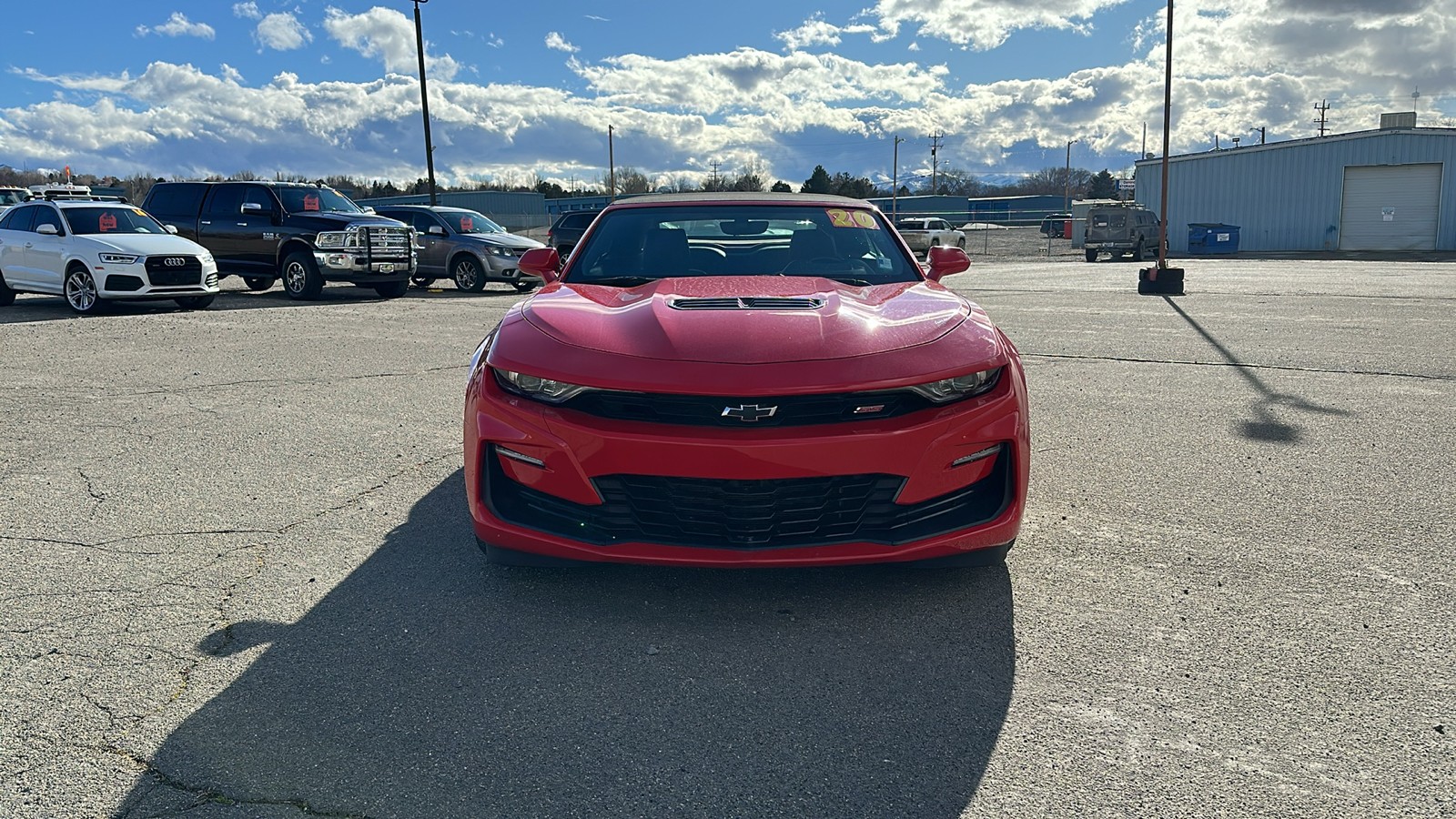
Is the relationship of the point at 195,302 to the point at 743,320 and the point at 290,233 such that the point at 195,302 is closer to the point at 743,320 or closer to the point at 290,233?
the point at 290,233

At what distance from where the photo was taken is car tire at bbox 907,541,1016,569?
340 centimetres

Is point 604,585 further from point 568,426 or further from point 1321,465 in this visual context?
point 1321,465

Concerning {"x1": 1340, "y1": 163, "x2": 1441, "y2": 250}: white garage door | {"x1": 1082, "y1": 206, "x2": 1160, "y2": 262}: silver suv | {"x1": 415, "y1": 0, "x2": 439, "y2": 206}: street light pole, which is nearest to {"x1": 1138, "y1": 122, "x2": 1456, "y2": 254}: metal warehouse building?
{"x1": 1340, "y1": 163, "x2": 1441, "y2": 250}: white garage door

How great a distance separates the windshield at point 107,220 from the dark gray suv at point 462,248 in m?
4.09

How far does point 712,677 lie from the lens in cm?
305

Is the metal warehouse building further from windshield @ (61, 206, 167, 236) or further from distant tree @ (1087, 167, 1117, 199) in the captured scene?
distant tree @ (1087, 167, 1117, 199)

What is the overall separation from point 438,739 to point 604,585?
113 cm

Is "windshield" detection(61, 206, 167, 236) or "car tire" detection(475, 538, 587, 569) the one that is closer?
"car tire" detection(475, 538, 587, 569)

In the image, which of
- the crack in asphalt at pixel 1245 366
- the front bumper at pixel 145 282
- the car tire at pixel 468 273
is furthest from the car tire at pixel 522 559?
the car tire at pixel 468 273

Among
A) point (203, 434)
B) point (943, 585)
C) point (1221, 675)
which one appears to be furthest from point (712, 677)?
point (203, 434)

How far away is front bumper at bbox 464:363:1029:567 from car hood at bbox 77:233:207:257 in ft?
40.9

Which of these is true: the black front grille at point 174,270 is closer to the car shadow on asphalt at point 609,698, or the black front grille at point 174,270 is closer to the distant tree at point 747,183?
the car shadow on asphalt at point 609,698

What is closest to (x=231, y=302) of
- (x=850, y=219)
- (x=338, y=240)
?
(x=338, y=240)

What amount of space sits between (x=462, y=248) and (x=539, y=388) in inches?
603
